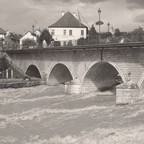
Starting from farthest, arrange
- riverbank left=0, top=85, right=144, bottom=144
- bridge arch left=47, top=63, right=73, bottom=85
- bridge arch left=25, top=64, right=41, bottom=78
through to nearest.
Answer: bridge arch left=25, top=64, right=41, bottom=78 → bridge arch left=47, top=63, right=73, bottom=85 → riverbank left=0, top=85, right=144, bottom=144

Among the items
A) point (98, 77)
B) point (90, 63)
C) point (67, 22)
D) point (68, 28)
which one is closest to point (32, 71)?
point (98, 77)

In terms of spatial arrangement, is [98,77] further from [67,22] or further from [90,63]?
[67,22]

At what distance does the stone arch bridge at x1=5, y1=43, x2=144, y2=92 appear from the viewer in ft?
87.8

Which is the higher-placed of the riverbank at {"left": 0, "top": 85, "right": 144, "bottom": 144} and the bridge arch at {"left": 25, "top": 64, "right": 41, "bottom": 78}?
the bridge arch at {"left": 25, "top": 64, "right": 41, "bottom": 78}

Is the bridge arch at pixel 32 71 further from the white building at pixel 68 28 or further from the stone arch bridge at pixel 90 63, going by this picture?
the white building at pixel 68 28

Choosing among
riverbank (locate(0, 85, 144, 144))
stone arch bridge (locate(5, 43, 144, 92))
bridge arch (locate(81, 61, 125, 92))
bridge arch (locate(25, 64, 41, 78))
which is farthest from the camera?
bridge arch (locate(25, 64, 41, 78))

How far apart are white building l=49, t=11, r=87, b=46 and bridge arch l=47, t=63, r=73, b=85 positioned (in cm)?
3622

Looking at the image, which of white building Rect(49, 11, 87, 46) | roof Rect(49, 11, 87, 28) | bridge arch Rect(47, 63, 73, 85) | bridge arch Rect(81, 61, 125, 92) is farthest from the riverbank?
roof Rect(49, 11, 87, 28)

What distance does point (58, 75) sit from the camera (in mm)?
43656

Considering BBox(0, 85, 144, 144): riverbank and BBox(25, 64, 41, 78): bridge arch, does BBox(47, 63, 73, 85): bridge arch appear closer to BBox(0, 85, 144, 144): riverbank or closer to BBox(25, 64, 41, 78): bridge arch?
BBox(25, 64, 41, 78): bridge arch

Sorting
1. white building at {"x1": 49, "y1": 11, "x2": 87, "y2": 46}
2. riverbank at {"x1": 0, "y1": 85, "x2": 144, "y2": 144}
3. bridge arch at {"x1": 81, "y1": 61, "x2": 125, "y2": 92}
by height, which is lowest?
riverbank at {"x1": 0, "y1": 85, "x2": 144, "y2": 144}

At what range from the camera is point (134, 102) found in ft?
81.6

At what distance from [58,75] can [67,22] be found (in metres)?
38.6

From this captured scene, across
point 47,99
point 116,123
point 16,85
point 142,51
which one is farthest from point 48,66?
point 116,123
